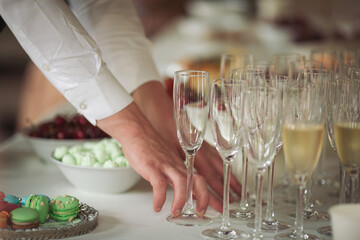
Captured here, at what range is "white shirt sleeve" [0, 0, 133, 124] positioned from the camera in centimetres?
119

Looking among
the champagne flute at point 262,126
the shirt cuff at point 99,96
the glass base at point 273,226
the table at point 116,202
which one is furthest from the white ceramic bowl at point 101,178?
the champagne flute at point 262,126

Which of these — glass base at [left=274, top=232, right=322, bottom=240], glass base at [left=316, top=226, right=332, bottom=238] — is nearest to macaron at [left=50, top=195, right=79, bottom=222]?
glass base at [left=274, top=232, right=322, bottom=240]

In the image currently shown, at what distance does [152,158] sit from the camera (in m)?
1.20

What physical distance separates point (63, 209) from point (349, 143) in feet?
1.83

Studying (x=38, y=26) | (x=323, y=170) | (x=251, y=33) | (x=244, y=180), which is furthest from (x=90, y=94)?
(x=251, y=33)

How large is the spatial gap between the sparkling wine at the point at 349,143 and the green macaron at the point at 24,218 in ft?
1.91

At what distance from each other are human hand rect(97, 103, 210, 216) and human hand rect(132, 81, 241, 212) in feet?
0.37

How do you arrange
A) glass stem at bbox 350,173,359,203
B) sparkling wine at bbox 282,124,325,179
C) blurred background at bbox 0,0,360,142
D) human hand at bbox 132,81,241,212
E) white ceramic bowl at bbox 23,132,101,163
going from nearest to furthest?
sparkling wine at bbox 282,124,325,179
glass stem at bbox 350,173,359,203
human hand at bbox 132,81,241,212
white ceramic bowl at bbox 23,132,101,163
blurred background at bbox 0,0,360,142

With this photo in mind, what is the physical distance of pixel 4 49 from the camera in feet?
19.6

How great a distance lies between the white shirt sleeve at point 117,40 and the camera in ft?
5.02

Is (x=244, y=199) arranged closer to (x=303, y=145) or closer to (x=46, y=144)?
(x=303, y=145)

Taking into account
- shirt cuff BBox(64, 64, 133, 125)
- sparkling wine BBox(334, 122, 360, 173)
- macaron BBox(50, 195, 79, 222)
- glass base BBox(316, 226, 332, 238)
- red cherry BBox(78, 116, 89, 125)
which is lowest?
glass base BBox(316, 226, 332, 238)

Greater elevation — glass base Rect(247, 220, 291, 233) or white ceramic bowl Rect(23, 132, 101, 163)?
white ceramic bowl Rect(23, 132, 101, 163)

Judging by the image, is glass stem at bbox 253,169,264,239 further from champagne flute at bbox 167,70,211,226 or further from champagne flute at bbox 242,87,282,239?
champagne flute at bbox 167,70,211,226
